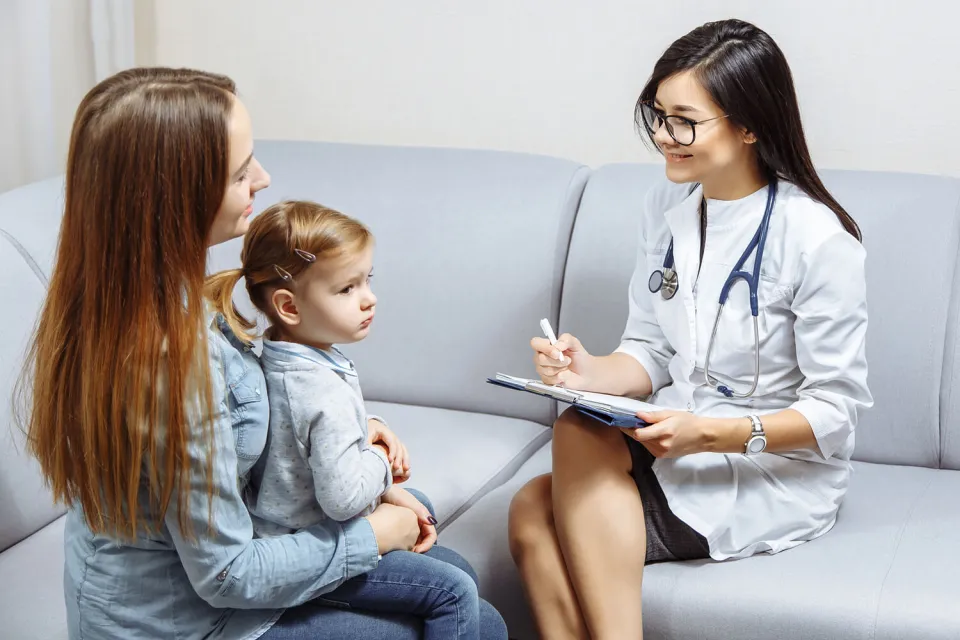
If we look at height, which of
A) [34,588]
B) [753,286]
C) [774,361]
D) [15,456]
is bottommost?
[34,588]

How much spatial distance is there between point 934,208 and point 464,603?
1.24 metres

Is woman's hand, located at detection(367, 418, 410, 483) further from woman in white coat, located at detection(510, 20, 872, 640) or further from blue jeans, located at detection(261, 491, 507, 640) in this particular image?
woman in white coat, located at detection(510, 20, 872, 640)

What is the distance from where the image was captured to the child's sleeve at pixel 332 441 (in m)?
1.29

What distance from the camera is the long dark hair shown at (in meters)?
1.70

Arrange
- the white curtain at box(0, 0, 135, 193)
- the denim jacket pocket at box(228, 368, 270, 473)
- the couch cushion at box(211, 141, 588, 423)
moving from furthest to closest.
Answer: the white curtain at box(0, 0, 135, 193) < the couch cushion at box(211, 141, 588, 423) < the denim jacket pocket at box(228, 368, 270, 473)

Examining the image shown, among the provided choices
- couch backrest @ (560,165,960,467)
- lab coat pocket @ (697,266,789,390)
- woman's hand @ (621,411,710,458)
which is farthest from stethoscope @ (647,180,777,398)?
couch backrest @ (560,165,960,467)

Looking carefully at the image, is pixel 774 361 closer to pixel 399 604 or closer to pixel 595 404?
pixel 595 404

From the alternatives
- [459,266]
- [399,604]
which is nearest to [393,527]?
[399,604]

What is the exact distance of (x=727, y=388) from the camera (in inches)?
70.1

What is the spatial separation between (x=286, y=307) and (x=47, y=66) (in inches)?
61.3

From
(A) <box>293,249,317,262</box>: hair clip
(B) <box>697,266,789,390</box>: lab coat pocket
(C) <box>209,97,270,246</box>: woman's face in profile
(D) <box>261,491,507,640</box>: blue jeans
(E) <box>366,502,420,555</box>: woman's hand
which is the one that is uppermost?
(C) <box>209,97,270,246</box>: woman's face in profile

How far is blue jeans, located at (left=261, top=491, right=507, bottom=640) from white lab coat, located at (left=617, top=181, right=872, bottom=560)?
1.50 ft

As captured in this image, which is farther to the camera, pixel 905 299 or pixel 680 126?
pixel 905 299

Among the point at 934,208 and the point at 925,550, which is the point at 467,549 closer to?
the point at 925,550
